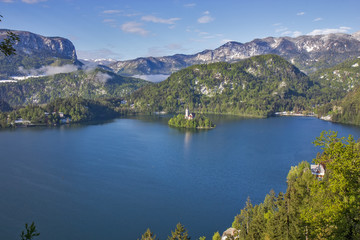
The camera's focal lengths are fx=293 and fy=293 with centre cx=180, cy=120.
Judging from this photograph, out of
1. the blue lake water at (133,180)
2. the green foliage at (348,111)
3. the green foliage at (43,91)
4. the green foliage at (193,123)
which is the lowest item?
the blue lake water at (133,180)

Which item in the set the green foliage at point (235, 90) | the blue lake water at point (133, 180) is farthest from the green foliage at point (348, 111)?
the blue lake water at point (133, 180)

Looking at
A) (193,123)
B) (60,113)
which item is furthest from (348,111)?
(60,113)

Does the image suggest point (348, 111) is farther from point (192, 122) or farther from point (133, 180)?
point (133, 180)

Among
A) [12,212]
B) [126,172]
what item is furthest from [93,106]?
[12,212]

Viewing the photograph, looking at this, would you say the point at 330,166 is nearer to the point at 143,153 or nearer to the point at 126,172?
the point at 126,172

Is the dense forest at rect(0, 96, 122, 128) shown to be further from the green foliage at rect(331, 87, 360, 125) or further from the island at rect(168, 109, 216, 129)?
the green foliage at rect(331, 87, 360, 125)

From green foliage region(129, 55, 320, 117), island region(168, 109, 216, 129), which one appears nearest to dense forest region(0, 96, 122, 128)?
green foliage region(129, 55, 320, 117)

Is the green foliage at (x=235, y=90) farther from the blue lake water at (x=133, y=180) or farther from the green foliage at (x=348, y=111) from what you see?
the blue lake water at (x=133, y=180)
